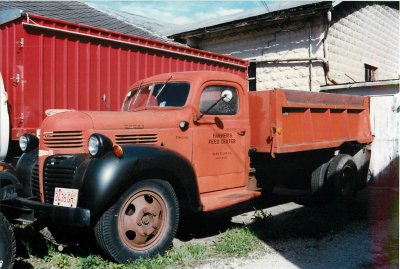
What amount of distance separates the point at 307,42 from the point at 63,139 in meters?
8.46

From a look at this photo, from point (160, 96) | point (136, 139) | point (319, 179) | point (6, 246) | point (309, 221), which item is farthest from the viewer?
point (319, 179)

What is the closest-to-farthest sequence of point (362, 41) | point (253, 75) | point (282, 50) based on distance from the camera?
point (282, 50) < point (253, 75) < point (362, 41)

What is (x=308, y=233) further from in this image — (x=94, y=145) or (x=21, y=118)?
(x=21, y=118)

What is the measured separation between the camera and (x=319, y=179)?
6.62m

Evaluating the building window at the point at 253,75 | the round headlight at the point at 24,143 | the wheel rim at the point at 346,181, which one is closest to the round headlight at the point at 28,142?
the round headlight at the point at 24,143

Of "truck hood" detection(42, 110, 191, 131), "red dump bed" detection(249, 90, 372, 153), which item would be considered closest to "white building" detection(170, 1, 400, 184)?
"red dump bed" detection(249, 90, 372, 153)

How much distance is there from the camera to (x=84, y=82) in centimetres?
675

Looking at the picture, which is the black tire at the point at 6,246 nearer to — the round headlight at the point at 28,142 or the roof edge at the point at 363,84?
the round headlight at the point at 28,142

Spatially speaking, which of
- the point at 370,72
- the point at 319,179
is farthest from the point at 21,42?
the point at 370,72

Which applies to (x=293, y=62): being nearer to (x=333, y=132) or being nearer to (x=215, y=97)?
(x=333, y=132)

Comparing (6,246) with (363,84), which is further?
(363,84)

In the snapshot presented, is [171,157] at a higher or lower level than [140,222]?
higher

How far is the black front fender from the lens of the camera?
13.3 ft

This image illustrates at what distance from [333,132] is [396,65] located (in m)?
9.70
